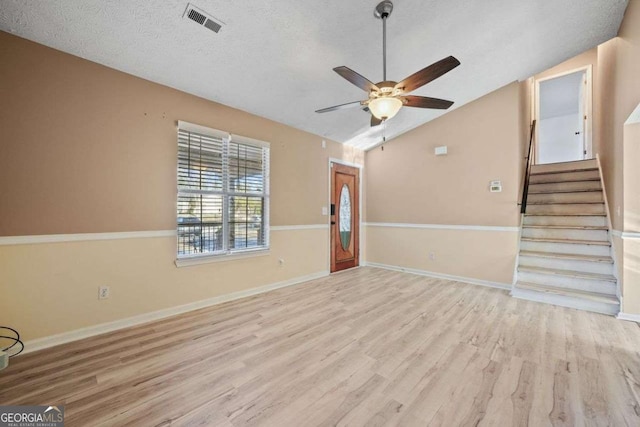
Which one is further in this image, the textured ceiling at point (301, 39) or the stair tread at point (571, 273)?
the stair tread at point (571, 273)

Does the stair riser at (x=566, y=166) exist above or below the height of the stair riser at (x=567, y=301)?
above

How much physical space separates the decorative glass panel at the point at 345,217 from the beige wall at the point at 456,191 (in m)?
0.63

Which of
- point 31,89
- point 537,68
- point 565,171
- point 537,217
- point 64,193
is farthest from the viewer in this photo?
point 565,171

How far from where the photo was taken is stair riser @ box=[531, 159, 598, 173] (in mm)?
4773

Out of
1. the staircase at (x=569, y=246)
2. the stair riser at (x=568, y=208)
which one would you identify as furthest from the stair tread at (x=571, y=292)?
the stair riser at (x=568, y=208)

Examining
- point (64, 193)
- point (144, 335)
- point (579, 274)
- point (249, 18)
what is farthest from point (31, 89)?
point (579, 274)

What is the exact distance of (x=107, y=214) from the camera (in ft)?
8.52

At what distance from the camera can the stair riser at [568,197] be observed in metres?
4.13

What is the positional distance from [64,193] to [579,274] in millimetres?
6065

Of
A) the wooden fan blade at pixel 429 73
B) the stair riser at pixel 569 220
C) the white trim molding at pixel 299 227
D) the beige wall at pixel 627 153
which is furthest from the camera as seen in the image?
the white trim molding at pixel 299 227

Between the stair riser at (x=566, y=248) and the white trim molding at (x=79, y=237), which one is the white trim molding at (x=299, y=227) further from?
the stair riser at (x=566, y=248)

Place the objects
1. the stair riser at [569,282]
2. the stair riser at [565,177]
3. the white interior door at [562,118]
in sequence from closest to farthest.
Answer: the stair riser at [569,282] → the stair riser at [565,177] → the white interior door at [562,118]

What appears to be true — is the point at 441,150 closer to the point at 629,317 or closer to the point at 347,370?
the point at 629,317

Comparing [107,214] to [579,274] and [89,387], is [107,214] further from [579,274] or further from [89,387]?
[579,274]
